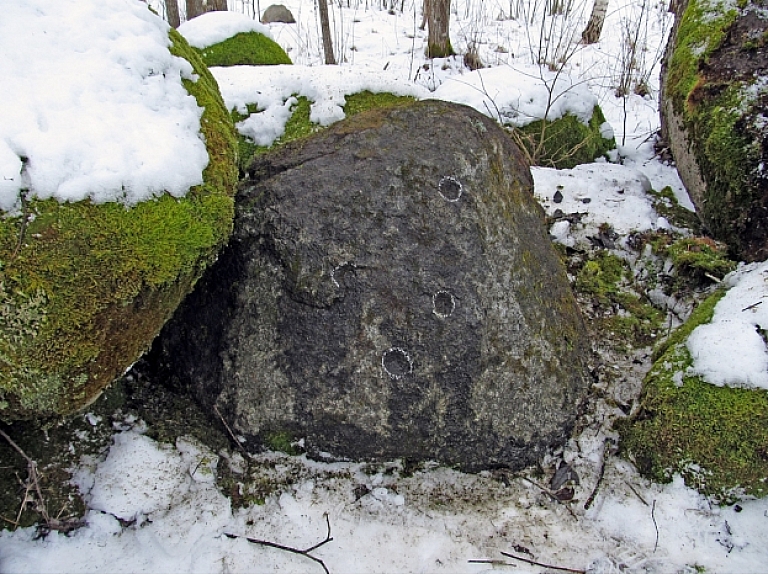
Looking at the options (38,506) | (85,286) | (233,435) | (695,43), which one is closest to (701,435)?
(233,435)

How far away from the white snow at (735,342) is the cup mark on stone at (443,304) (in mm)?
1011

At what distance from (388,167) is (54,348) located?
127 cm

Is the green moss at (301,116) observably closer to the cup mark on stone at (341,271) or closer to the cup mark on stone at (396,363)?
the cup mark on stone at (341,271)

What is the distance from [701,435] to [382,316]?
1261 millimetres

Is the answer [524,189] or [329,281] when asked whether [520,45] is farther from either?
[329,281]

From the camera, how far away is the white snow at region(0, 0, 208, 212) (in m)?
1.53

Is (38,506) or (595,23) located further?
(595,23)

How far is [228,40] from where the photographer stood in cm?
537

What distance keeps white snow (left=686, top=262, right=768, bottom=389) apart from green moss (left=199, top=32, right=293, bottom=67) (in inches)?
181

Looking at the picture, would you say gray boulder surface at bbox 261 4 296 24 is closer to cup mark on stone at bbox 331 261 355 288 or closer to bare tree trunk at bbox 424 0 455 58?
bare tree trunk at bbox 424 0 455 58

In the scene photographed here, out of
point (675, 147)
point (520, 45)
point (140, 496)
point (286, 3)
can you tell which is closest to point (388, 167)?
point (140, 496)

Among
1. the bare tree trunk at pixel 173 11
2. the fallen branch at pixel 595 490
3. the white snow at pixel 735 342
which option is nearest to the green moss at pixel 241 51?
the bare tree trunk at pixel 173 11

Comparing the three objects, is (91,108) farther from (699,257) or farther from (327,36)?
(327,36)

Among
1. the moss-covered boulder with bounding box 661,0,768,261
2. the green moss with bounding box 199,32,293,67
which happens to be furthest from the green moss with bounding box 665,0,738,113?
the green moss with bounding box 199,32,293,67
